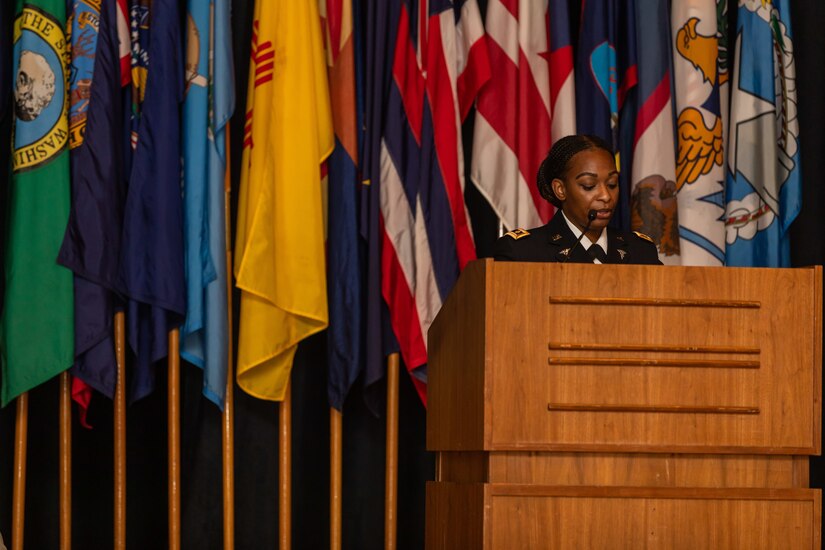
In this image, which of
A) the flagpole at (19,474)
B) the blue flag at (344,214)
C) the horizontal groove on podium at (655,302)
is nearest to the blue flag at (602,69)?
the blue flag at (344,214)

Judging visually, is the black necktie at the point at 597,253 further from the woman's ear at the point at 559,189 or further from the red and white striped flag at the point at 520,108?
the red and white striped flag at the point at 520,108

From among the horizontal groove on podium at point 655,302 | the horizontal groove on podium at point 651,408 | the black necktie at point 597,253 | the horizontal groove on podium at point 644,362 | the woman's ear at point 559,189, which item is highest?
the woman's ear at point 559,189

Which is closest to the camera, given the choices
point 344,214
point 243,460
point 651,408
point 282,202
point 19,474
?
point 651,408

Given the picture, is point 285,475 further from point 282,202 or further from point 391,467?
point 282,202

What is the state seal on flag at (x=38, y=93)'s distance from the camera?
4527 millimetres

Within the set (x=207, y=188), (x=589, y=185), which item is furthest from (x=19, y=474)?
(x=589, y=185)

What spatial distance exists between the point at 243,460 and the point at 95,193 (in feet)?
4.00

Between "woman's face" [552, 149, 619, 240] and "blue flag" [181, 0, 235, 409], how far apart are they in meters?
1.71

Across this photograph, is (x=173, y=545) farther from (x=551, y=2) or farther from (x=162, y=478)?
(x=551, y=2)

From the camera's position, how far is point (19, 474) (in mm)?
4480

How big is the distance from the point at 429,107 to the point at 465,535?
2.66 metres

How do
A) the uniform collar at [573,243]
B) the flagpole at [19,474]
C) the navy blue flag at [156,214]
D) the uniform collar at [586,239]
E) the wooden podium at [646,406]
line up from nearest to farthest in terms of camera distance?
the wooden podium at [646,406] < the uniform collar at [573,243] < the uniform collar at [586,239] < the flagpole at [19,474] < the navy blue flag at [156,214]

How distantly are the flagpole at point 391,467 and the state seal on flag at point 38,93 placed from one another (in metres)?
1.56

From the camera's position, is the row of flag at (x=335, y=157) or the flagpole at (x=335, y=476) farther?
the flagpole at (x=335, y=476)
